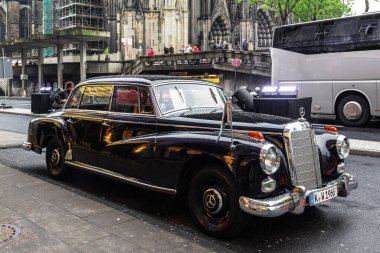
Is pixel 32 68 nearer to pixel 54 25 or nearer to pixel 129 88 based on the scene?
pixel 54 25

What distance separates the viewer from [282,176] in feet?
15.3

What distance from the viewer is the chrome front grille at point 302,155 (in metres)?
4.78

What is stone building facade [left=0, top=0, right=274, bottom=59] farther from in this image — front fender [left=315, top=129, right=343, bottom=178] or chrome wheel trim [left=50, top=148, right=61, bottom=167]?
front fender [left=315, top=129, right=343, bottom=178]

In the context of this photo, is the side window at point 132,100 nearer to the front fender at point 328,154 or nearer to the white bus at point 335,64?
the front fender at point 328,154

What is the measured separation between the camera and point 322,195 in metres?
4.84

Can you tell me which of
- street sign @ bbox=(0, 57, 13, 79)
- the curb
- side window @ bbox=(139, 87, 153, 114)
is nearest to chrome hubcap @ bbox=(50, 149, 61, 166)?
side window @ bbox=(139, 87, 153, 114)

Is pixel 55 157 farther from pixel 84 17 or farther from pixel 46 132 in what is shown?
pixel 84 17

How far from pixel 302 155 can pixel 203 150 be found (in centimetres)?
110

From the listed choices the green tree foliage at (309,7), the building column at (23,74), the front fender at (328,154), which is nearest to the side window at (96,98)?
the front fender at (328,154)

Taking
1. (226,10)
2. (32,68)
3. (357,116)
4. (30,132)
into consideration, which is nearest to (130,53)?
(32,68)

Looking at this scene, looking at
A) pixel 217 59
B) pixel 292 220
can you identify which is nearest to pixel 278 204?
pixel 292 220

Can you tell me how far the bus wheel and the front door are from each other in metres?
11.2

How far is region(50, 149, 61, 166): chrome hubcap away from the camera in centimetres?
751

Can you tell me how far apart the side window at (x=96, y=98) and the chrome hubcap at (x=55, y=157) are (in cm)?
99
